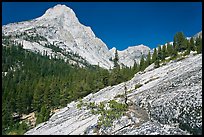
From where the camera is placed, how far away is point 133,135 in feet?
71.8

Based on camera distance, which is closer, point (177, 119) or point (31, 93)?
point (177, 119)

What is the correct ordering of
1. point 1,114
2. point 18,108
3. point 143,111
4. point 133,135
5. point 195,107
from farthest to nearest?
point 18,108
point 1,114
point 143,111
point 195,107
point 133,135

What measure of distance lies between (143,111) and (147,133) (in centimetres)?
855

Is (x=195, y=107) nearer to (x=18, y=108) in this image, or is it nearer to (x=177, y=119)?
(x=177, y=119)

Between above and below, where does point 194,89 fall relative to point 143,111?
above

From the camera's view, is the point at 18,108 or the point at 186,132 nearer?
the point at 186,132

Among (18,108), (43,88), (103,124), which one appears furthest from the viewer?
(43,88)

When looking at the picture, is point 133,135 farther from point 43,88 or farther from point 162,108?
point 43,88

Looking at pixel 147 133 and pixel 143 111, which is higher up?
pixel 143 111

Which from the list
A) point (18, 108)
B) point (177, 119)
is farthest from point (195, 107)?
point (18, 108)

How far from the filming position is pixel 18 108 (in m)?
88.4

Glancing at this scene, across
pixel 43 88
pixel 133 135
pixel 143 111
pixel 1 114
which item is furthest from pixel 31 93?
pixel 133 135

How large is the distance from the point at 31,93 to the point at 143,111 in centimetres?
7542

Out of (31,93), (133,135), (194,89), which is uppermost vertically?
(31,93)
